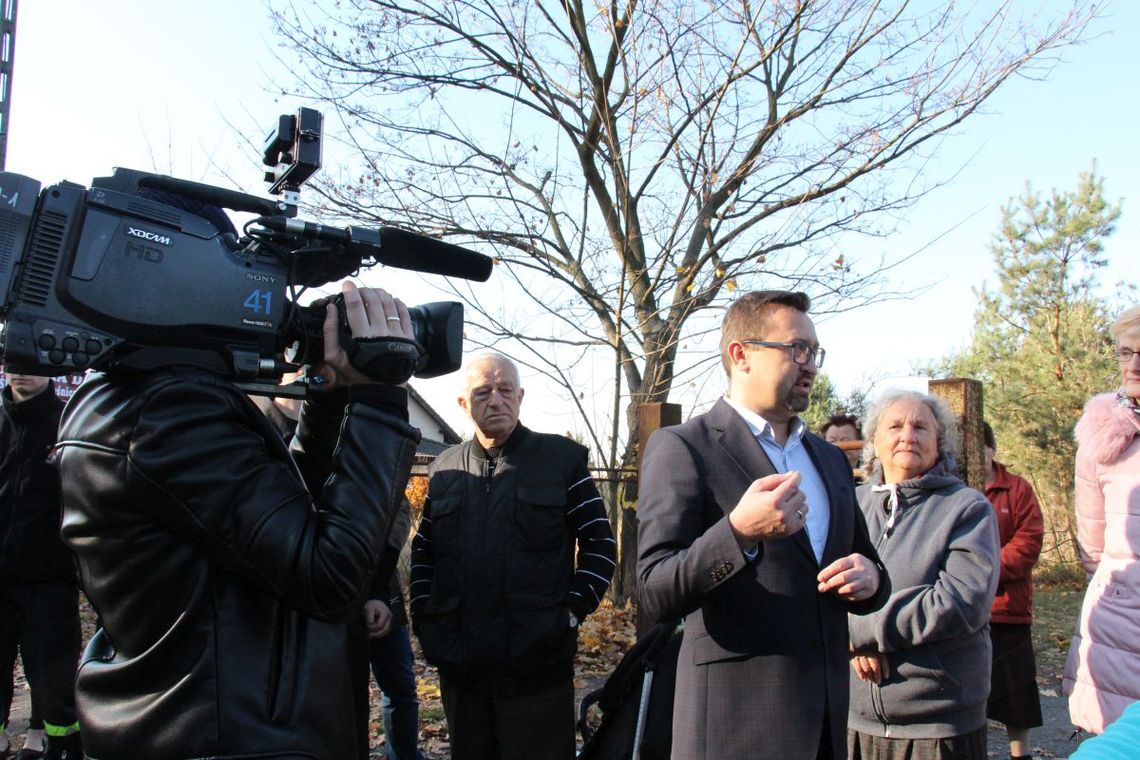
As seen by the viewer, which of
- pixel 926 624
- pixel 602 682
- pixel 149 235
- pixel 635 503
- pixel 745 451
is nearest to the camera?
pixel 149 235

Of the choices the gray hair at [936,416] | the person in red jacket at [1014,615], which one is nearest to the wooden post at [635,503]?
the gray hair at [936,416]

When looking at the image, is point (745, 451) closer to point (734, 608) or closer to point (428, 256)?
point (734, 608)

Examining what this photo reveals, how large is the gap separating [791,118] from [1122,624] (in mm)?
6320

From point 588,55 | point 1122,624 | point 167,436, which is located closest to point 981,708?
point 1122,624

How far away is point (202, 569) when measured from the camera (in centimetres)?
145

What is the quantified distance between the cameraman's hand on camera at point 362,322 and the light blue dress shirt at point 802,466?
124cm

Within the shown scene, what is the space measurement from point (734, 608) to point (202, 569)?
4.66 feet

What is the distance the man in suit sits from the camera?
2207 mm

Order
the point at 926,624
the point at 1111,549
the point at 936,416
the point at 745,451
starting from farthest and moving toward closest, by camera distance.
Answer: the point at 936,416
the point at 1111,549
the point at 926,624
the point at 745,451

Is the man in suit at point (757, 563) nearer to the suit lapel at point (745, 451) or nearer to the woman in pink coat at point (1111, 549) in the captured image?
the suit lapel at point (745, 451)

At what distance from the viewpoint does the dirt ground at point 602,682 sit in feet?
16.8

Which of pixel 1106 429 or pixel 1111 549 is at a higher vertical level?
pixel 1106 429

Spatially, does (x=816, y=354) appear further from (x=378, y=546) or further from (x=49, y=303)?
(x=49, y=303)

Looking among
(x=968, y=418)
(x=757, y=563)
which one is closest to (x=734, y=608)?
(x=757, y=563)
